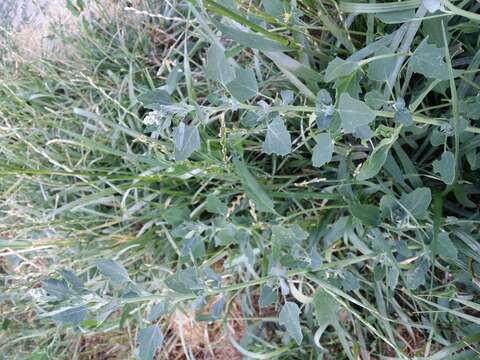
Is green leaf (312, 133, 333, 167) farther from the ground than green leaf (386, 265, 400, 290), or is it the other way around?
green leaf (312, 133, 333, 167)

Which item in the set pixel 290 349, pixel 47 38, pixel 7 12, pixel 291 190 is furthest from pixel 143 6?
pixel 290 349

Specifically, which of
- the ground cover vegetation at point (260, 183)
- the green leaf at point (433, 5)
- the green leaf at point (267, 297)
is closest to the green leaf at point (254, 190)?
the ground cover vegetation at point (260, 183)

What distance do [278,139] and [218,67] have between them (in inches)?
4.4

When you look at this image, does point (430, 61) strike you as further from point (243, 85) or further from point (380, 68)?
point (243, 85)

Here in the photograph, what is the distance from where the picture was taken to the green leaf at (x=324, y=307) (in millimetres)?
686

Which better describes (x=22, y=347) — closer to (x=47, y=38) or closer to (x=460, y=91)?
(x=47, y=38)

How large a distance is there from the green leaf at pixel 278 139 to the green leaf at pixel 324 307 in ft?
0.81

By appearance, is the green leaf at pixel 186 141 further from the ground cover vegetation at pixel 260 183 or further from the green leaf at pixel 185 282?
the green leaf at pixel 185 282

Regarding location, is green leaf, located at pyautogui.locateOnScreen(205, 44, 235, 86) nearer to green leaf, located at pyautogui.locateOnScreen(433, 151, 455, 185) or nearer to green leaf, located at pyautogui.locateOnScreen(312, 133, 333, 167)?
green leaf, located at pyautogui.locateOnScreen(312, 133, 333, 167)

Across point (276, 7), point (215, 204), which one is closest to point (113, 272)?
point (215, 204)

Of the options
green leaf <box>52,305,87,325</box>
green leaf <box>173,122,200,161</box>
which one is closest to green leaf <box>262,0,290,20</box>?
green leaf <box>173,122,200,161</box>

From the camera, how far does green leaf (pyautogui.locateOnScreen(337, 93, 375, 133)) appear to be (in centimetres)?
53

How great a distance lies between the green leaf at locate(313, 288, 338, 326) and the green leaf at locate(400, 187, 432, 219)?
0.17 metres

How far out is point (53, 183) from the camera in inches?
47.1
